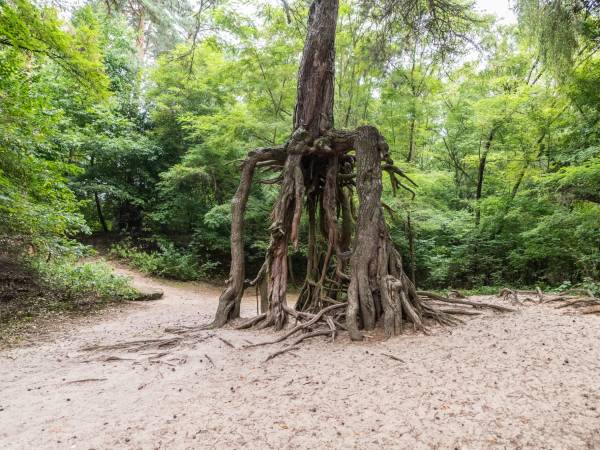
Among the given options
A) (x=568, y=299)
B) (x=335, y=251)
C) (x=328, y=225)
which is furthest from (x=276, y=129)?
(x=568, y=299)

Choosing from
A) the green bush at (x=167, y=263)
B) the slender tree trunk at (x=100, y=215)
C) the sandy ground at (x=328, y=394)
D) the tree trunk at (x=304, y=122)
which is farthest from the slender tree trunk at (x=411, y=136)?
the slender tree trunk at (x=100, y=215)

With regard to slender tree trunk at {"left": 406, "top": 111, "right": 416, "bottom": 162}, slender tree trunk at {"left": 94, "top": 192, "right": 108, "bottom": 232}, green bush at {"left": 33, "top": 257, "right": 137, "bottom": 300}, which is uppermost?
slender tree trunk at {"left": 406, "top": 111, "right": 416, "bottom": 162}

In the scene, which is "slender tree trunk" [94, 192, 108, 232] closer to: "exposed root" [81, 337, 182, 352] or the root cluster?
"exposed root" [81, 337, 182, 352]

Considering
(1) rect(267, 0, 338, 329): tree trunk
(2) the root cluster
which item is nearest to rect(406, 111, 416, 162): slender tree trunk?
(2) the root cluster

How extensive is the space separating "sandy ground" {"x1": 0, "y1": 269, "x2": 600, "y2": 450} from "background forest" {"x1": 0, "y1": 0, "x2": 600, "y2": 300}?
289 centimetres

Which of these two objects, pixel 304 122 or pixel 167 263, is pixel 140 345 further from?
pixel 167 263

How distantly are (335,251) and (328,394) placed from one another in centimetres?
293

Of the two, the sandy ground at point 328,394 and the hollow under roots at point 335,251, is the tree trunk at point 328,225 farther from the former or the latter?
the sandy ground at point 328,394

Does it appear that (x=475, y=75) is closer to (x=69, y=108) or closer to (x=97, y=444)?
(x=97, y=444)

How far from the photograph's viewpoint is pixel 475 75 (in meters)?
12.5

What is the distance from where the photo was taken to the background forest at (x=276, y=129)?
6391mm

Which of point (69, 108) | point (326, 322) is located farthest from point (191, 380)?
point (69, 108)

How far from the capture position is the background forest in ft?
21.0

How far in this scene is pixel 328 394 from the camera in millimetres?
2852
